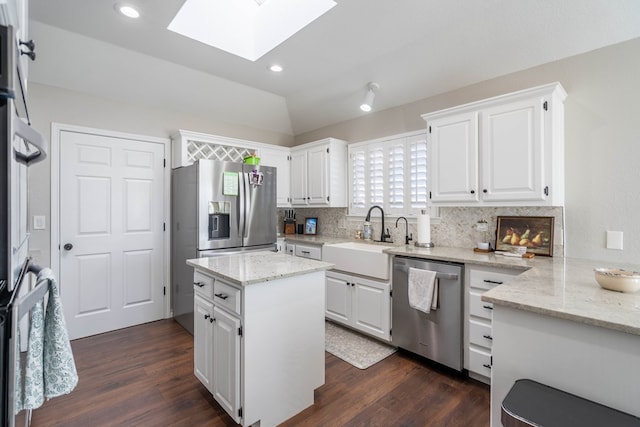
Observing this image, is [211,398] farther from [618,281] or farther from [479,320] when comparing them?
[618,281]

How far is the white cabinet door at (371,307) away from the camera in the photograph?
9.32ft

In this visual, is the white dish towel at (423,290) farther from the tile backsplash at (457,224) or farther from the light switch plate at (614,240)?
the light switch plate at (614,240)

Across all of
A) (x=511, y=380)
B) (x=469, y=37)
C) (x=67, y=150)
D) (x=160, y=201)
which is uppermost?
(x=469, y=37)

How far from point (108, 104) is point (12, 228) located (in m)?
3.16

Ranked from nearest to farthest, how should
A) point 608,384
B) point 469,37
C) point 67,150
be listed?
point 608,384 → point 469,37 → point 67,150

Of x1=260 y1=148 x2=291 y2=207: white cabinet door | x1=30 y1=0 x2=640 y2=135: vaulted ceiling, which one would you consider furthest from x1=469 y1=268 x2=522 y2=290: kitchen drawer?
x1=260 y1=148 x2=291 y2=207: white cabinet door

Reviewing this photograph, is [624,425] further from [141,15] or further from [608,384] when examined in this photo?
[141,15]

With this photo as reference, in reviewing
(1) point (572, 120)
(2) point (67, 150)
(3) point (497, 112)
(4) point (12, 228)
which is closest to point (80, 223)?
(2) point (67, 150)

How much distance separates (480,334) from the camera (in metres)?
2.26

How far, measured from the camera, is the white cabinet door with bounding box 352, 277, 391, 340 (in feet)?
9.32

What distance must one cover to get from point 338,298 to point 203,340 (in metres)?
1.56

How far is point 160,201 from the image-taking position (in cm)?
363

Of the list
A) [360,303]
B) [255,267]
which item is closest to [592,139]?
[360,303]

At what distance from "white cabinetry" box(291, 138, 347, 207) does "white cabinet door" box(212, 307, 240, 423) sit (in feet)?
7.88
